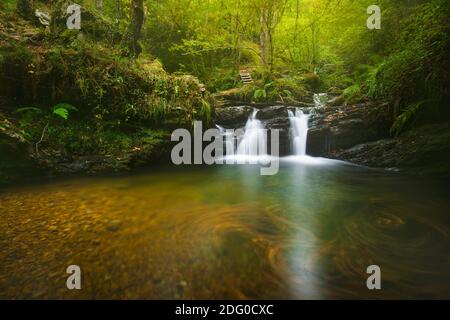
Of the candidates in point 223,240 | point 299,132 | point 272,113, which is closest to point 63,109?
point 223,240

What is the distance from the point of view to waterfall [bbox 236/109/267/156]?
9.04m

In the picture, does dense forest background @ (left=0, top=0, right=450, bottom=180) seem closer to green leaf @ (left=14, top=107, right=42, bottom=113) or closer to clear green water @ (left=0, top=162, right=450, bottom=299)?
green leaf @ (left=14, top=107, right=42, bottom=113)

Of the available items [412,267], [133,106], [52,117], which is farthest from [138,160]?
[412,267]

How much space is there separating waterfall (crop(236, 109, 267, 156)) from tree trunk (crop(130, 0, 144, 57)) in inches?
181

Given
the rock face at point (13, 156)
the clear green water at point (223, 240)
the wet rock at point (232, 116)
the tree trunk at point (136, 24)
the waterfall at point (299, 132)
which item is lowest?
the clear green water at point (223, 240)

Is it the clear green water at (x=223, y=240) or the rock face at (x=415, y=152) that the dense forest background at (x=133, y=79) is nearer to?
the rock face at (x=415, y=152)

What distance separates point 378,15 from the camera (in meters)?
9.60

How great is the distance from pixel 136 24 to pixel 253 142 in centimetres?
550

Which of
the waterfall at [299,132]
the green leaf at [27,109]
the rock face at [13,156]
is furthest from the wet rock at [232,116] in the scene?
the rock face at [13,156]

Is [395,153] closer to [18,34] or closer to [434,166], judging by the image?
[434,166]

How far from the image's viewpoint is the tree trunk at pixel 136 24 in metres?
8.52

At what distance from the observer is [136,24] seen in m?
8.80

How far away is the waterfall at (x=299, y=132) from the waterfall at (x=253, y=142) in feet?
3.24

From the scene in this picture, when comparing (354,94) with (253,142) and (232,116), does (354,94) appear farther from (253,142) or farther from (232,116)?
(232,116)
